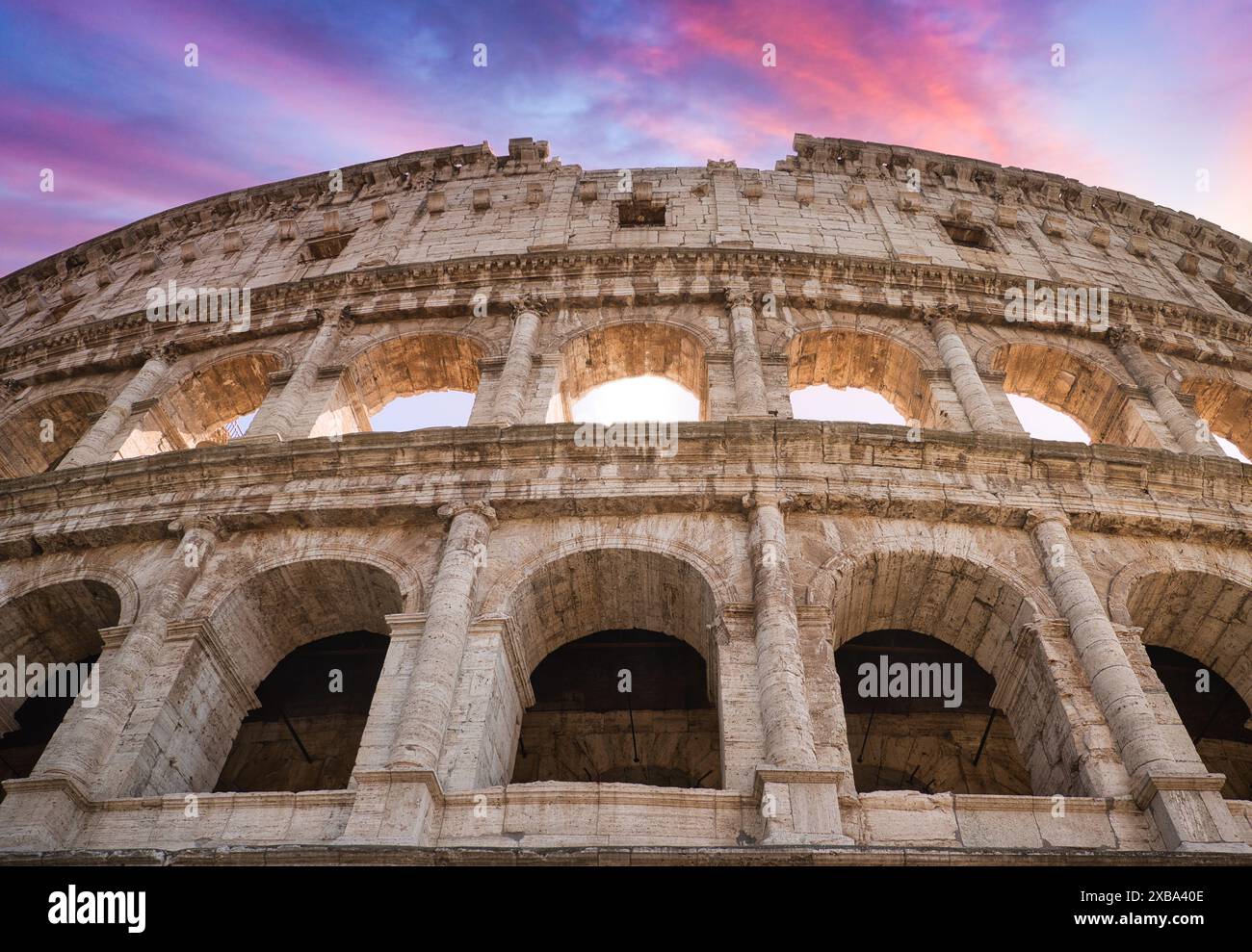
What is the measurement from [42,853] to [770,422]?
28.3 feet

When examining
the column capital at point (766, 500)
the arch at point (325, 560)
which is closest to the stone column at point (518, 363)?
the arch at point (325, 560)

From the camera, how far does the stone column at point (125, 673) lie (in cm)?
942

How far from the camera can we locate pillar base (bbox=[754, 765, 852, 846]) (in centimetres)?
812

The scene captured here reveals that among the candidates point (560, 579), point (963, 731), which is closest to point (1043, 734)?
point (963, 731)

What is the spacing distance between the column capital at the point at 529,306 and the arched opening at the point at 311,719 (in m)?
5.89

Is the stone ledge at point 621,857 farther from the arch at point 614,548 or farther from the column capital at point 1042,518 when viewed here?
the column capital at point 1042,518

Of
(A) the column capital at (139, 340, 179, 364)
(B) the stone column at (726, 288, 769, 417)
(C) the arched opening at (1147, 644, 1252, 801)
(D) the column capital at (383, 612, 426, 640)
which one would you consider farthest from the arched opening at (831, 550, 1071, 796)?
(A) the column capital at (139, 340, 179, 364)

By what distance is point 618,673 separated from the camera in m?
13.7

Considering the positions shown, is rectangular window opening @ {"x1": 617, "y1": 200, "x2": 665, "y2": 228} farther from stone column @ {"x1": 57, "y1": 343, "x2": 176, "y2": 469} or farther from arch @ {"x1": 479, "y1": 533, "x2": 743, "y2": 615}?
arch @ {"x1": 479, "y1": 533, "x2": 743, "y2": 615}

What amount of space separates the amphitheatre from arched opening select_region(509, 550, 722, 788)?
2.1 inches

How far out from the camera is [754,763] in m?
9.12

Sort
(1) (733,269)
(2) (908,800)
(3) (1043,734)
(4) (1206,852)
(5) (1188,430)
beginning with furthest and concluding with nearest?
(1) (733,269), (5) (1188,430), (3) (1043,734), (2) (908,800), (4) (1206,852)

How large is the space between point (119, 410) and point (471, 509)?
7786 millimetres
